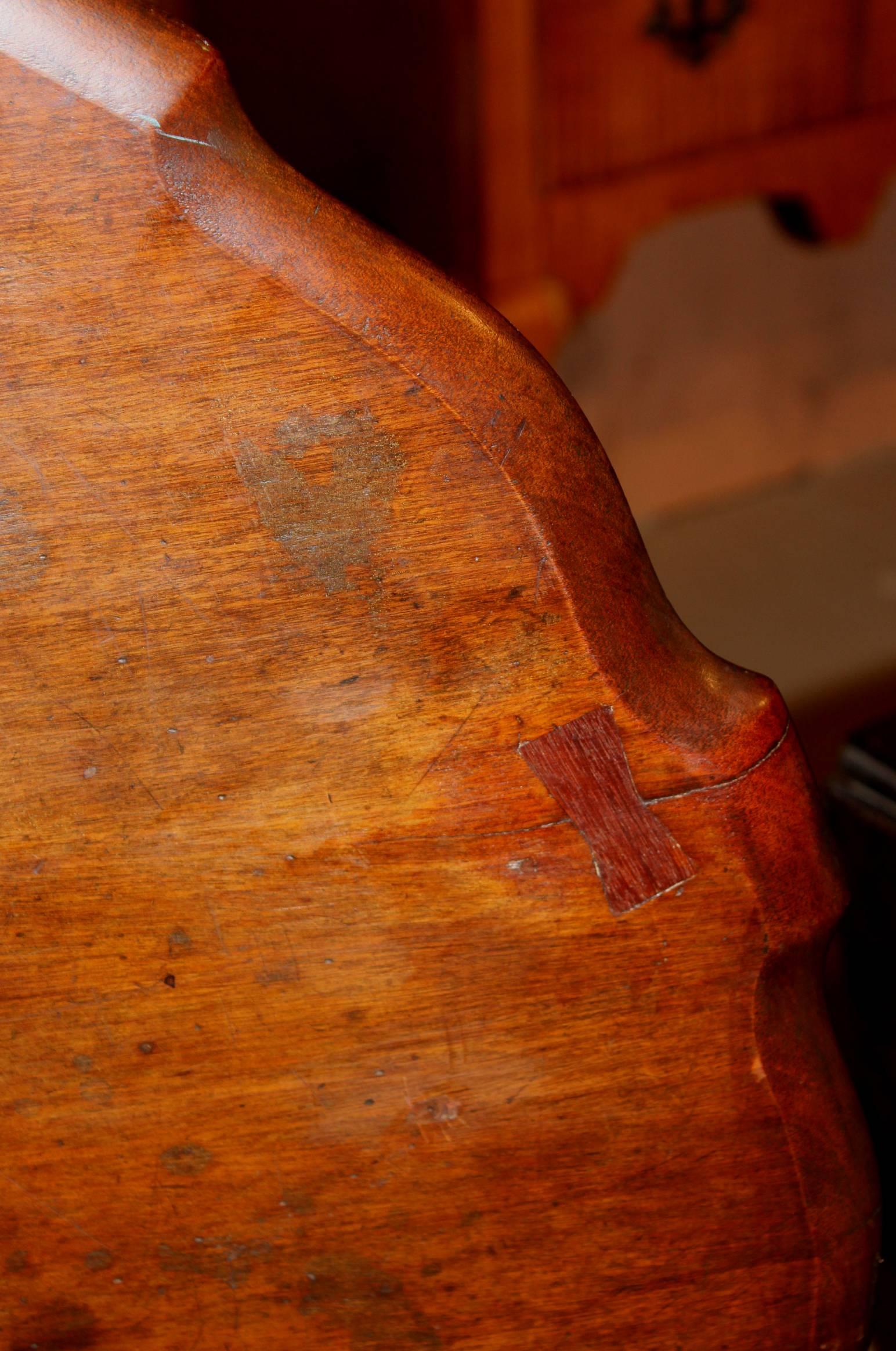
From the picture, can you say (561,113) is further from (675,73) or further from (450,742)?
(450,742)

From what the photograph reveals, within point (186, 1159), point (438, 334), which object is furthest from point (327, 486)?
point (186, 1159)

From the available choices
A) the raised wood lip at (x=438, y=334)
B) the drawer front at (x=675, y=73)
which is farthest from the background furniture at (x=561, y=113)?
the raised wood lip at (x=438, y=334)

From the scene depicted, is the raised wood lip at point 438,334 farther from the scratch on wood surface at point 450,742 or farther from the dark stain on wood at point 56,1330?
the dark stain on wood at point 56,1330

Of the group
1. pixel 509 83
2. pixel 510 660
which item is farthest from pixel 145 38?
pixel 509 83

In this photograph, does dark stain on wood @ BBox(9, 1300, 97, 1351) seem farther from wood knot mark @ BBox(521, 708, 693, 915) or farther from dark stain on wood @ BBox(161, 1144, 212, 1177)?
wood knot mark @ BBox(521, 708, 693, 915)

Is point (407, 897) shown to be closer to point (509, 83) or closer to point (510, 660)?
point (510, 660)

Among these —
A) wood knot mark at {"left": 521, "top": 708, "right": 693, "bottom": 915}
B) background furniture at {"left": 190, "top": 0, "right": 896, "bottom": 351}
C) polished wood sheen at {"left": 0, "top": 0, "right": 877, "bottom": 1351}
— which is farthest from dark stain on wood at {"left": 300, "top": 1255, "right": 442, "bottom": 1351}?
background furniture at {"left": 190, "top": 0, "right": 896, "bottom": 351}

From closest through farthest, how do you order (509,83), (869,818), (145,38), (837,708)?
(145,38), (869,818), (509,83), (837,708)
